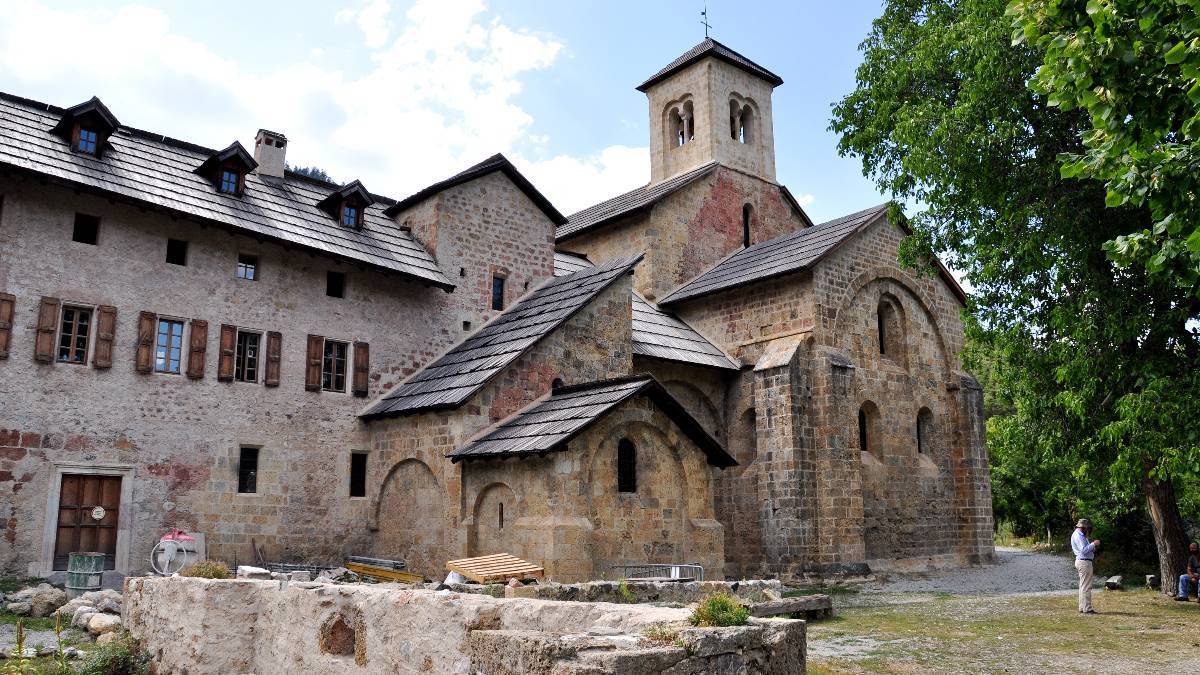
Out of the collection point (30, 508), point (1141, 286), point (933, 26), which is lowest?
point (30, 508)

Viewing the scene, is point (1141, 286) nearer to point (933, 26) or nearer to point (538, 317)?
point (933, 26)

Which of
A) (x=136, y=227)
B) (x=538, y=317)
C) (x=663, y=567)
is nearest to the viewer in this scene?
(x=663, y=567)

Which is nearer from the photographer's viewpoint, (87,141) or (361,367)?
(87,141)

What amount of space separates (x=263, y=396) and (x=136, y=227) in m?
3.87

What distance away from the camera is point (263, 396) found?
685 inches

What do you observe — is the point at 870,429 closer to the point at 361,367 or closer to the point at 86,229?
the point at 361,367

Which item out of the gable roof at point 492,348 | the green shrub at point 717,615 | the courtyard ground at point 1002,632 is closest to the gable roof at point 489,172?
the gable roof at point 492,348

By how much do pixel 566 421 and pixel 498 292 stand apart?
269 inches

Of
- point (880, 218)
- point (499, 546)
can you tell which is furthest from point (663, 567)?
point (880, 218)

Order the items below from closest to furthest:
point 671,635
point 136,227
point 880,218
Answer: point 671,635 < point 136,227 < point 880,218

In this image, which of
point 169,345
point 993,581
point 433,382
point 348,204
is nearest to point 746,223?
point 993,581

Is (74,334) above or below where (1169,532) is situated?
above

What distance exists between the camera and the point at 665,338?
21922 mm

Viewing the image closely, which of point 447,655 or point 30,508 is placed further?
point 30,508
